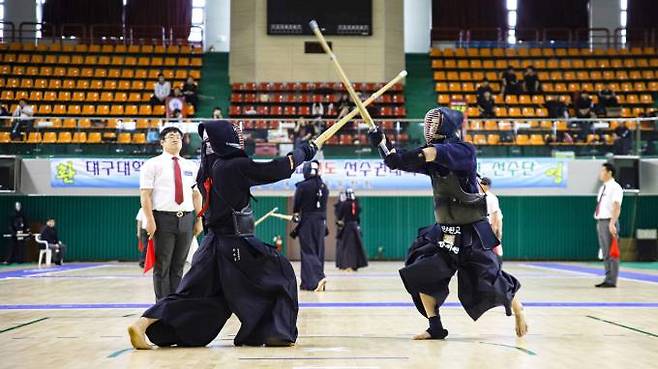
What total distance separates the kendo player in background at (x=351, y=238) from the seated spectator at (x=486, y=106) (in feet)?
20.3

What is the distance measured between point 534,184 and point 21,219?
46.1 feet

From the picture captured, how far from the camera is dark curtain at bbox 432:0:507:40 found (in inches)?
1389

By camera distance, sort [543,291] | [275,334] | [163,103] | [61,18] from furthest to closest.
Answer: [61,18] → [163,103] → [543,291] → [275,334]

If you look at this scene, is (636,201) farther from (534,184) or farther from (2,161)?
(2,161)

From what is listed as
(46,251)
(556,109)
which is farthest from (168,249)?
(556,109)

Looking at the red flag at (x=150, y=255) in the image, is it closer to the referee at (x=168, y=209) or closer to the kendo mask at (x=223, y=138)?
the referee at (x=168, y=209)

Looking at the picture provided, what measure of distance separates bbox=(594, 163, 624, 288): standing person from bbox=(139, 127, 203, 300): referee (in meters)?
7.85

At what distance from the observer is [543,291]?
13242mm

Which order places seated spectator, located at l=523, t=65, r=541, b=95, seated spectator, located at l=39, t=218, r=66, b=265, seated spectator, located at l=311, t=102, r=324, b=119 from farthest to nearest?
seated spectator, located at l=523, t=65, r=541, b=95
seated spectator, located at l=311, t=102, r=324, b=119
seated spectator, located at l=39, t=218, r=66, b=265

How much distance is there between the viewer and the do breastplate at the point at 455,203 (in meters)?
7.46

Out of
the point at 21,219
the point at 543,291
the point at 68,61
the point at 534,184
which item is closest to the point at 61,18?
the point at 68,61

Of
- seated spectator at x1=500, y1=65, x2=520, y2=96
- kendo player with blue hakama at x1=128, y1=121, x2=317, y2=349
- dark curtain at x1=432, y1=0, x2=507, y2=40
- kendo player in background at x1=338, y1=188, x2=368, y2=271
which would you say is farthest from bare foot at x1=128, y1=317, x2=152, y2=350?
dark curtain at x1=432, y1=0, x2=507, y2=40

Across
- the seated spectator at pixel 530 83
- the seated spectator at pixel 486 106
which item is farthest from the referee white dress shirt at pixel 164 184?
the seated spectator at pixel 530 83

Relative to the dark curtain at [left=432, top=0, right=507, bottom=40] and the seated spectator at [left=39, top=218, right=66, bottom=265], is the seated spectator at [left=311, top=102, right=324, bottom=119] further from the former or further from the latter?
the dark curtain at [left=432, top=0, right=507, bottom=40]
